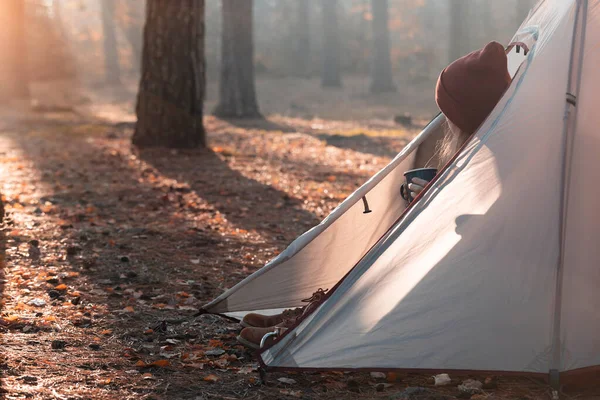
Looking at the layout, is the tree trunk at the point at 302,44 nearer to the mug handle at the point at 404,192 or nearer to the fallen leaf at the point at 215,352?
the mug handle at the point at 404,192

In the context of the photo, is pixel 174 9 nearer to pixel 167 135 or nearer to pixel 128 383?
pixel 167 135

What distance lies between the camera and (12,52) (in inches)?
757

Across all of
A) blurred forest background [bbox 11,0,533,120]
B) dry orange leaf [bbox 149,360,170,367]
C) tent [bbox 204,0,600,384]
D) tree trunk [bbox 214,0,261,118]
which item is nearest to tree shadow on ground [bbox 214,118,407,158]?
tree trunk [bbox 214,0,261,118]

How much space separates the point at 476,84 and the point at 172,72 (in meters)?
7.11

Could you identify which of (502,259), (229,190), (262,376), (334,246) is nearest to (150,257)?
(334,246)

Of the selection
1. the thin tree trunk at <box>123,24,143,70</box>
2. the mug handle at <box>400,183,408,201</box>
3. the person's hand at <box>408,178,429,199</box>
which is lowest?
the mug handle at <box>400,183,408,201</box>

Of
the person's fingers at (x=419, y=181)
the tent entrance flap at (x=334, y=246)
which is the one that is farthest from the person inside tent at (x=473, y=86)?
the tent entrance flap at (x=334, y=246)

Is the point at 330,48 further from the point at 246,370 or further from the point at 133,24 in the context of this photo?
the point at 246,370

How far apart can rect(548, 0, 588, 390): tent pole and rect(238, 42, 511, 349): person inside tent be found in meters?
0.36

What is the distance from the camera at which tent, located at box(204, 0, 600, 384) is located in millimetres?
3557

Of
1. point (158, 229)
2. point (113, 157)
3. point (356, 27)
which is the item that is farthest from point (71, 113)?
point (356, 27)

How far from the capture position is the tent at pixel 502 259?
3.56 meters

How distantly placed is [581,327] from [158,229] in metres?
4.25

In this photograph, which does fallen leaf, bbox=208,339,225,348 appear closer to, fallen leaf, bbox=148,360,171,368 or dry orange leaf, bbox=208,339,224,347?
dry orange leaf, bbox=208,339,224,347
